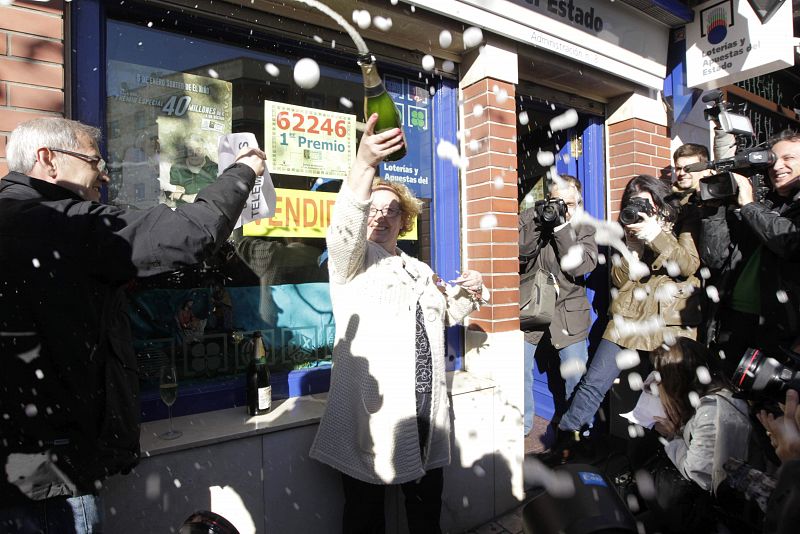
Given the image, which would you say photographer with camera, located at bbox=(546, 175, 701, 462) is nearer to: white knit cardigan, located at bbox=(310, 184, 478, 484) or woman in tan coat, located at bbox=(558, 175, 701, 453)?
woman in tan coat, located at bbox=(558, 175, 701, 453)

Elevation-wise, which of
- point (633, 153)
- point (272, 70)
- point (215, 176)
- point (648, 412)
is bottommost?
point (648, 412)

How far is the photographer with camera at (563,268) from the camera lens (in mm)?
3824

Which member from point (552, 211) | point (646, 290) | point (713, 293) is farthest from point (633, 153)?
point (713, 293)

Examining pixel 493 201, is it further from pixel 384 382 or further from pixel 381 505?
pixel 381 505

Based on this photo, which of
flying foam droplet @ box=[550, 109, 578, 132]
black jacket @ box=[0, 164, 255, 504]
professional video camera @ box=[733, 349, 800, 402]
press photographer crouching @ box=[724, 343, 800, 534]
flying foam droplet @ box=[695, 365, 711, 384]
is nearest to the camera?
black jacket @ box=[0, 164, 255, 504]

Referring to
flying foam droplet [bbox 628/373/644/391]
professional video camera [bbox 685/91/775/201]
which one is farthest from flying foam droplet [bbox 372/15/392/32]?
flying foam droplet [bbox 628/373/644/391]

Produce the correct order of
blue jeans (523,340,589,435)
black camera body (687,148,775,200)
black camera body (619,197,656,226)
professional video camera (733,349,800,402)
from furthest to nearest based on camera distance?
blue jeans (523,340,589,435) → black camera body (619,197,656,226) → black camera body (687,148,775,200) → professional video camera (733,349,800,402)

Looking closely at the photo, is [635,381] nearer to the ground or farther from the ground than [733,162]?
nearer to the ground

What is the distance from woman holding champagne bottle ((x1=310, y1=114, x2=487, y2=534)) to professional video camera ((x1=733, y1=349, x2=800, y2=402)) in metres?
1.28

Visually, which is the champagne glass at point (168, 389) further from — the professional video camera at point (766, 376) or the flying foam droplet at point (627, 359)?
the flying foam droplet at point (627, 359)

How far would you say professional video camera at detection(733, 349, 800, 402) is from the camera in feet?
6.02

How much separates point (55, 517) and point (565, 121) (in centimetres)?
453

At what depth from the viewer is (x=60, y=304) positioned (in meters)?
1.43

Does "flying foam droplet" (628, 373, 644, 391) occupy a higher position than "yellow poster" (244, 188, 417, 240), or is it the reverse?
"yellow poster" (244, 188, 417, 240)
